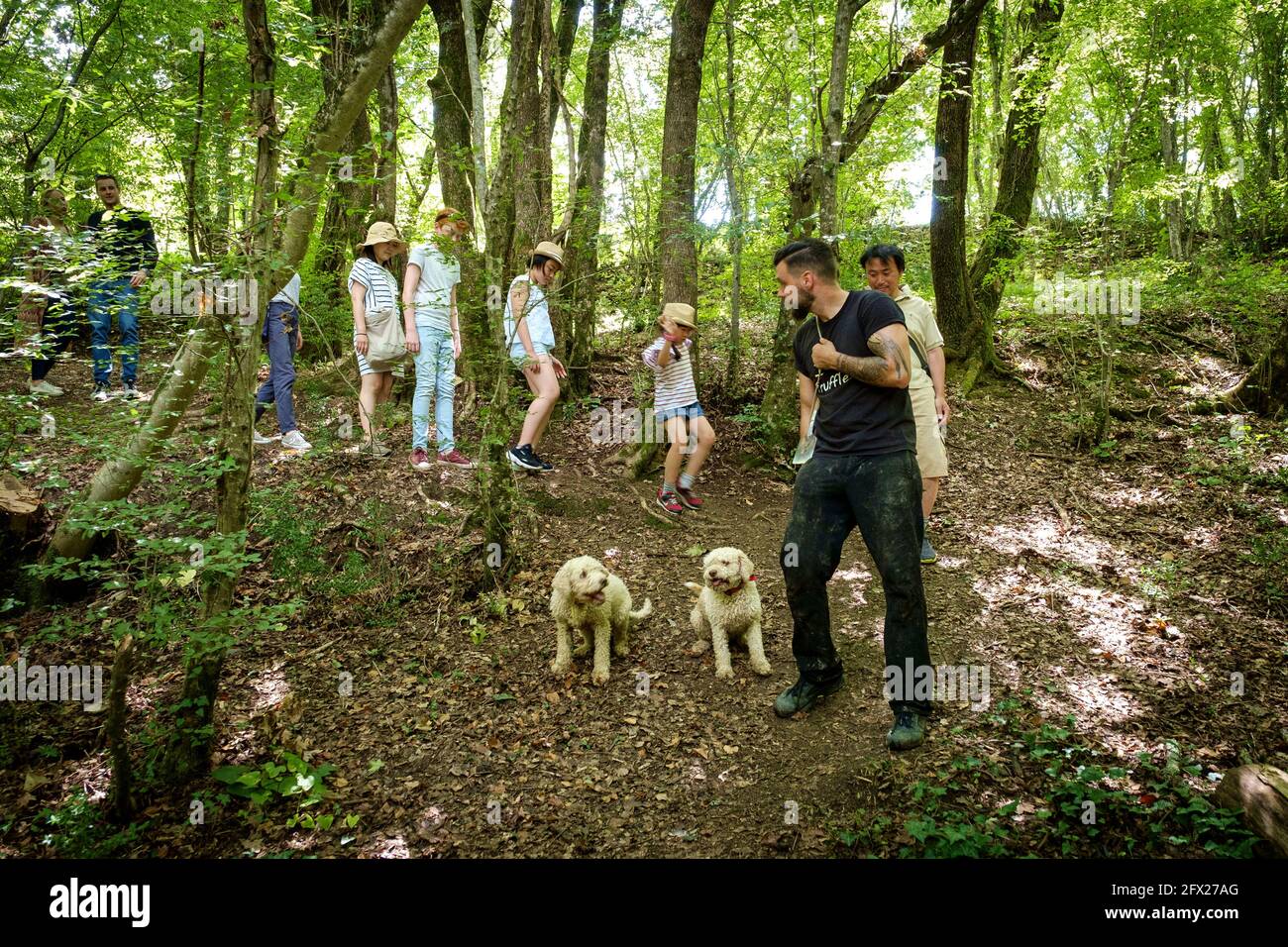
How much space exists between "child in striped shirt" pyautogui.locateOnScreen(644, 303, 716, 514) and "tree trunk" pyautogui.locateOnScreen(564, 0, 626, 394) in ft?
4.43

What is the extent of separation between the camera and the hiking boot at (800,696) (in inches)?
162

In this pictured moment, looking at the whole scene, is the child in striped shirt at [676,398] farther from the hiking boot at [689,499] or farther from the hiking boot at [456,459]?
the hiking boot at [456,459]

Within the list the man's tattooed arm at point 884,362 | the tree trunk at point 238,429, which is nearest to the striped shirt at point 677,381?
the man's tattooed arm at point 884,362

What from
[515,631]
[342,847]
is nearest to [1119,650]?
[515,631]

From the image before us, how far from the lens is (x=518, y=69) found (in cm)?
517

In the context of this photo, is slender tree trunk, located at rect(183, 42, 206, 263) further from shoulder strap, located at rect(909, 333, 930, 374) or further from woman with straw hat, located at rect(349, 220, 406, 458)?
shoulder strap, located at rect(909, 333, 930, 374)

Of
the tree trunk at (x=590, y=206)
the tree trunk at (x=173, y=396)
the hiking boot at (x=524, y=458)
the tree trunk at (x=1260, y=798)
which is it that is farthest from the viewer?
the tree trunk at (x=590, y=206)

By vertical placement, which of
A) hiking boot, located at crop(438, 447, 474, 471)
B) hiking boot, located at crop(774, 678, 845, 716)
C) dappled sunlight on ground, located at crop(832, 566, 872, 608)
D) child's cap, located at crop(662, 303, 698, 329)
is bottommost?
hiking boot, located at crop(774, 678, 845, 716)

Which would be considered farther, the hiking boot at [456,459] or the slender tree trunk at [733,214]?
the slender tree trunk at [733,214]

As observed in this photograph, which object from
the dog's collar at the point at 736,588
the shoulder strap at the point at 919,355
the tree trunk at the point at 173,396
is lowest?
the dog's collar at the point at 736,588

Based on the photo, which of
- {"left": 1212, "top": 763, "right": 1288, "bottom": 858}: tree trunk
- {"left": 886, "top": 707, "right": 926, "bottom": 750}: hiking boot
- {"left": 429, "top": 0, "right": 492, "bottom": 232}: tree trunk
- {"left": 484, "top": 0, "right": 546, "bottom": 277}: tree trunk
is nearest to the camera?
{"left": 1212, "top": 763, "right": 1288, "bottom": 858}: tree trunk

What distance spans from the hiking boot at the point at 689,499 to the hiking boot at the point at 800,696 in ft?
9.77

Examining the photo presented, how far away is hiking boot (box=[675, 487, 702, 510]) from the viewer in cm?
697

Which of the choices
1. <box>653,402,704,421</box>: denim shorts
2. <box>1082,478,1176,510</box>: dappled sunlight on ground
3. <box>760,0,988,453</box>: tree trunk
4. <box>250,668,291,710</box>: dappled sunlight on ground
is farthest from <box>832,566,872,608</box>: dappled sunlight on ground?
<box>250,668,291,710</box>: dappled sunlight on ground
